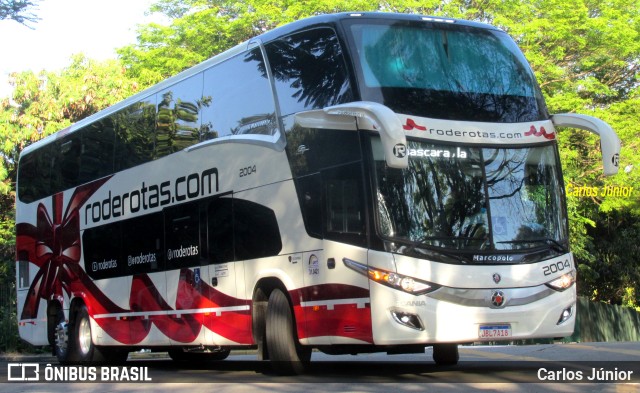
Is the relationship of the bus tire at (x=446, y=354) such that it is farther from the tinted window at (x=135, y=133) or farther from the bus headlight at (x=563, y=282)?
the tinted window at (x=135, y=133)

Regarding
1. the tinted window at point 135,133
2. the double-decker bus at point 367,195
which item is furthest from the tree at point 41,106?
the double-decker bus at point 367,195

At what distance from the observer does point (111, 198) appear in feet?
58.9

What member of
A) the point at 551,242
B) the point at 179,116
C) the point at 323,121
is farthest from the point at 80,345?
the point at 551,242

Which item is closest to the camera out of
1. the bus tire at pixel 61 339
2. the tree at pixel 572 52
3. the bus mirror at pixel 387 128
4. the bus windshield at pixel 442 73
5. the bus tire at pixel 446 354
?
the bus mirror at pixel 387 128

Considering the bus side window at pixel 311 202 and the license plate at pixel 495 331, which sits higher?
the bus side window at pixel 311 202

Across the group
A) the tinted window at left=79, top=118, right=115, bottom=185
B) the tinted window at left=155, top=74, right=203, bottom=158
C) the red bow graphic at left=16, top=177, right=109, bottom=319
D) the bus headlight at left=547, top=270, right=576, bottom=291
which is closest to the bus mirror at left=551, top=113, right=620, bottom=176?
the bus headlight at left=547, top=270, right=576, bottom=291

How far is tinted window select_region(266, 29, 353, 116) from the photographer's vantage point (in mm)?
12266

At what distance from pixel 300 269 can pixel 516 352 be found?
667 cm

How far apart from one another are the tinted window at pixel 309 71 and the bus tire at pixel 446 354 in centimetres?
407

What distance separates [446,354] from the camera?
14.3 m

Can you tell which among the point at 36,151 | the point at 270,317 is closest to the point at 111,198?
the point at 36,151

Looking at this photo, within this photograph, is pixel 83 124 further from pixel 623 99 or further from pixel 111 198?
pixel 623 99

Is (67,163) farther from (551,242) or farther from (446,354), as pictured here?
(551,242)

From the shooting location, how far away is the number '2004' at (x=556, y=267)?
12.1 m
